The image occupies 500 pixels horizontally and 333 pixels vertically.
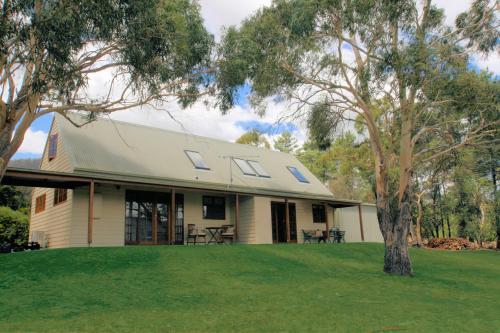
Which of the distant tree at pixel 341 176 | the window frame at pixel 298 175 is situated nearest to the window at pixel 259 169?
the window frame at pixel 298 175

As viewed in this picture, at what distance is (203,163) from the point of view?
20.1m

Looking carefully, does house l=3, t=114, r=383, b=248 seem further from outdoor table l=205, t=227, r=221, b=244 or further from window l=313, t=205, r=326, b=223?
outdoor table l=205, t=227, r=221, b=244

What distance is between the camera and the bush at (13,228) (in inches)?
770

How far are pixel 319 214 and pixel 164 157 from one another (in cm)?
927

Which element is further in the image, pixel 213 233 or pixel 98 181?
pixel 213 233

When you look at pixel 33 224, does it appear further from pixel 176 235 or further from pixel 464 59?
pixel 464 59

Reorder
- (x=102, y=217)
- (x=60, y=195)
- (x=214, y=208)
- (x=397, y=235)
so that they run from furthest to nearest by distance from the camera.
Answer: (x=214, y=208)
(x=60, y=195)
(x=102, y=217)
(x=397, y=235)

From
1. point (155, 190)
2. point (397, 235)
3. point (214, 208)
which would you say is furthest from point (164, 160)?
point (397, 235)

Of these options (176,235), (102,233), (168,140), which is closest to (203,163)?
(168,140)

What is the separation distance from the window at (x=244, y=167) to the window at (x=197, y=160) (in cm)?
211

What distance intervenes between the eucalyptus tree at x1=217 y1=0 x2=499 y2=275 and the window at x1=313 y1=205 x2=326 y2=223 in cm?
989

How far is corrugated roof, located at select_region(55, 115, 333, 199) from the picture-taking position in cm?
1638

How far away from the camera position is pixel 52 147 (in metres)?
17.7

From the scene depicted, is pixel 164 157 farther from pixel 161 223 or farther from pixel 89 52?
pixel 89 52
